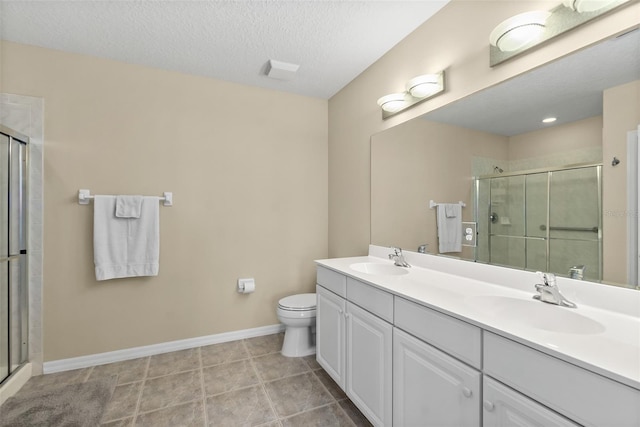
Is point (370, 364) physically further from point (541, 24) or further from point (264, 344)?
point (541, 24)

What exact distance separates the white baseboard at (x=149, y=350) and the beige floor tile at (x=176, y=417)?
787mm

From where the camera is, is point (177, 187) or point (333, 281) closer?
point (333, 281)

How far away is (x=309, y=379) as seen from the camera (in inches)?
78.0

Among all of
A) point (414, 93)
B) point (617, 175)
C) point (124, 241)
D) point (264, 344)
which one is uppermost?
point (414, 93)

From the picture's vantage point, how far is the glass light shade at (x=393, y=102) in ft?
6.50

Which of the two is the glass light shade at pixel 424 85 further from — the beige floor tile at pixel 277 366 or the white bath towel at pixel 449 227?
the beige floor tile at pixel 277 366

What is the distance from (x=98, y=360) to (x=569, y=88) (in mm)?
3397

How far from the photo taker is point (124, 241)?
2.21 meters

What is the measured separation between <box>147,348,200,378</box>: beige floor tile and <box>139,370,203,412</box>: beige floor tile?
7 centimetres

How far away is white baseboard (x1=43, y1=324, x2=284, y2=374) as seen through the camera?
6.88 ft

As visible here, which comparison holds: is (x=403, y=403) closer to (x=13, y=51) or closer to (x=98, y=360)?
(x=98, y=360)

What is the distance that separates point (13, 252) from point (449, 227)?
114 inches

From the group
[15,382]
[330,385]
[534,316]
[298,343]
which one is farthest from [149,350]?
[534,316]

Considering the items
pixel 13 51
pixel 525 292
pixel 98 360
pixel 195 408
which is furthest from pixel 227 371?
pixel 13 51
